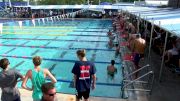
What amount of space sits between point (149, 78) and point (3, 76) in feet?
15.0

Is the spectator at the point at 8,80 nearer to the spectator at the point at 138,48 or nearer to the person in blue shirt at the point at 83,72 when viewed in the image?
the person in blue shirt at the point at 83,72

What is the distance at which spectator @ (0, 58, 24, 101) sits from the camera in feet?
12.2

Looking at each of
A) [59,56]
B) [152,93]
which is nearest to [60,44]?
[59,56]

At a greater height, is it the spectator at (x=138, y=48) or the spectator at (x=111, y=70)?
the spectator at (x=138, y=48)

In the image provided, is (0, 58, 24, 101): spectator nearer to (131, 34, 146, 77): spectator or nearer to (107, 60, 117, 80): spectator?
(131, 34, 146, 77): spectator

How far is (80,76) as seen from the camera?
14.7 ft

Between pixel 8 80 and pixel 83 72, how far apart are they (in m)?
A: 1.29

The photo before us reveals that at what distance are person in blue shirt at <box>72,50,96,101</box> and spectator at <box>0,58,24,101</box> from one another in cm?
102

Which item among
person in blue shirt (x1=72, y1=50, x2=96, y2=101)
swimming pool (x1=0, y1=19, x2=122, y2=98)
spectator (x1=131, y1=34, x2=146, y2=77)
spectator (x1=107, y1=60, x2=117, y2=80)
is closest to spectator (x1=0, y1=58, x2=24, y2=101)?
person in blue shirt (x1=72, y1=50, x2=96, y2=101)

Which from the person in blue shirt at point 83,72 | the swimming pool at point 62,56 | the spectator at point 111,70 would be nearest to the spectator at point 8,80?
the person in blue shirt at point 83,72

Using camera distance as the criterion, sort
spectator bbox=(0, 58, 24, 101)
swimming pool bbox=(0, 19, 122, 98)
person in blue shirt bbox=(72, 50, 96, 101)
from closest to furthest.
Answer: spectator bbox=(0, 58, 24, 101), person in blue shirt bbox=(72, 50, 96, 101), swimming pool bbox=(0, 19, 122, 98)

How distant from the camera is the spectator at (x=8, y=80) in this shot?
3725 millimetres

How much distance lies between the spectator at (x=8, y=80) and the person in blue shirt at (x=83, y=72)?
40.3 inches

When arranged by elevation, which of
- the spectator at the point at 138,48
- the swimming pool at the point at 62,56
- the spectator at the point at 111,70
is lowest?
the swimming pool at the point at 62,56
